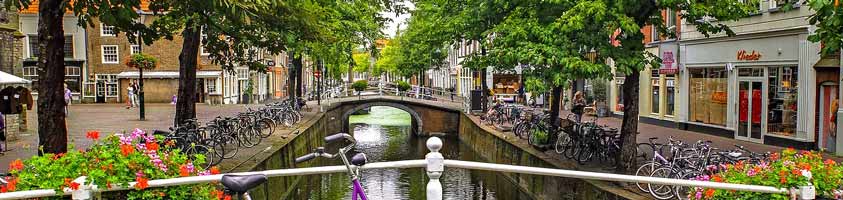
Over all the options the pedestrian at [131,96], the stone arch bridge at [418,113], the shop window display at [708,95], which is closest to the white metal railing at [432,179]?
the shop window display at [708,95]

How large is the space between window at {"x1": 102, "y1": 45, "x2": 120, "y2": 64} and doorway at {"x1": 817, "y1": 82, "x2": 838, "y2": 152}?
41.0 metres

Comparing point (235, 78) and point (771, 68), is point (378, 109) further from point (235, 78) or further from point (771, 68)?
point (771, 68)

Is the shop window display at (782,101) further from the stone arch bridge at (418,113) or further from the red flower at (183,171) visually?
the stone arch bridge at (418,113)

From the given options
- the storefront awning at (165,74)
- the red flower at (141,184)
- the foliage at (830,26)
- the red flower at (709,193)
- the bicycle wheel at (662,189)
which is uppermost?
the storefront awning at (165,74)

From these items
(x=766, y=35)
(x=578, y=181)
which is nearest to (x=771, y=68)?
(x=766, y=35)

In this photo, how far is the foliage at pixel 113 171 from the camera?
4262mm

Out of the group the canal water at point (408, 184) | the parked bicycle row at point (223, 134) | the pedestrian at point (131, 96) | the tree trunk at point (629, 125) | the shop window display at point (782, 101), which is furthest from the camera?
the pedestrian at point (131, 96)

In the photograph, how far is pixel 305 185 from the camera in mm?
20172

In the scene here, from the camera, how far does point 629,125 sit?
43.9ft

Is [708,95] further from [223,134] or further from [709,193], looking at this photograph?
[709,193]

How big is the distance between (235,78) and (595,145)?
35984mm

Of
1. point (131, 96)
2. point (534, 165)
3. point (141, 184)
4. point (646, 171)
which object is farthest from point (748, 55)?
point (131, 96)

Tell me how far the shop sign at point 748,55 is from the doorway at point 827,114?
2.65m

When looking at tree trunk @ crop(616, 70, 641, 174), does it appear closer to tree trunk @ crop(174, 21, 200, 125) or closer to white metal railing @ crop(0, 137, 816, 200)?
white metal railing @ crop(0, 137, 816, 200)
